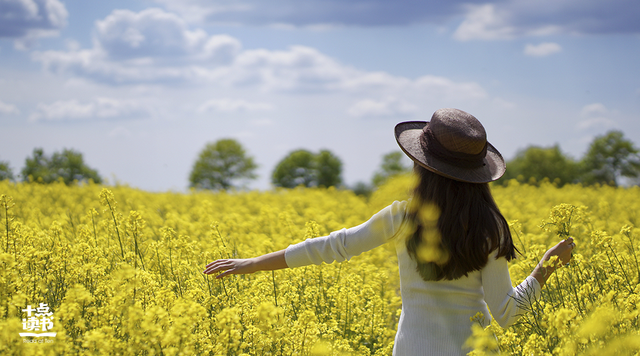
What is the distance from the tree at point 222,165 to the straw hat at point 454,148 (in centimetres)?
4937

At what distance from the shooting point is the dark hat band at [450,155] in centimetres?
244

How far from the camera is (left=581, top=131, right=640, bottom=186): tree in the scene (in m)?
38.7

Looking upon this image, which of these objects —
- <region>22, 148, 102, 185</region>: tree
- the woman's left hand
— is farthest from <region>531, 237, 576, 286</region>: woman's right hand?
<region>22, 148, 102, 185</region>: tree

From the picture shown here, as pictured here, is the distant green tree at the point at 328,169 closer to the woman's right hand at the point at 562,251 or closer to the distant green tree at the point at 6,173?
the distant green tree at the point at 6,173

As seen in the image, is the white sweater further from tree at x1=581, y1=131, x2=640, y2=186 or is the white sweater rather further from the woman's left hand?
tree at x1=581, y1=131, x2=640, y2=186

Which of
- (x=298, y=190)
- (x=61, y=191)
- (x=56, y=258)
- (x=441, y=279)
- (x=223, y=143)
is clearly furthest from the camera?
(x=223, y=143)

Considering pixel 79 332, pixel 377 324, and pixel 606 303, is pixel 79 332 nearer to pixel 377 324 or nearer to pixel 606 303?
pixel 377 324

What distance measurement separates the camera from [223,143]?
2062 inches

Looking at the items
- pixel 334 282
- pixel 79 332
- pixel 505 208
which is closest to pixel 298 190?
pixel 505 208

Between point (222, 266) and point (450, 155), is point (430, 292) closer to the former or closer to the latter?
point (450, 155)

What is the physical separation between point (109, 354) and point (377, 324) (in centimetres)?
209

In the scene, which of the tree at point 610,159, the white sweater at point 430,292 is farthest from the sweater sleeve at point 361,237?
the tree at point 610,159

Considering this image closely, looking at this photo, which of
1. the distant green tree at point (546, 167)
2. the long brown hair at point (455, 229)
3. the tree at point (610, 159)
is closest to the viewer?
the long brown hair at point (455, 229)

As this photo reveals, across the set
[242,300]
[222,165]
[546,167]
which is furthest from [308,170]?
[242,300]
